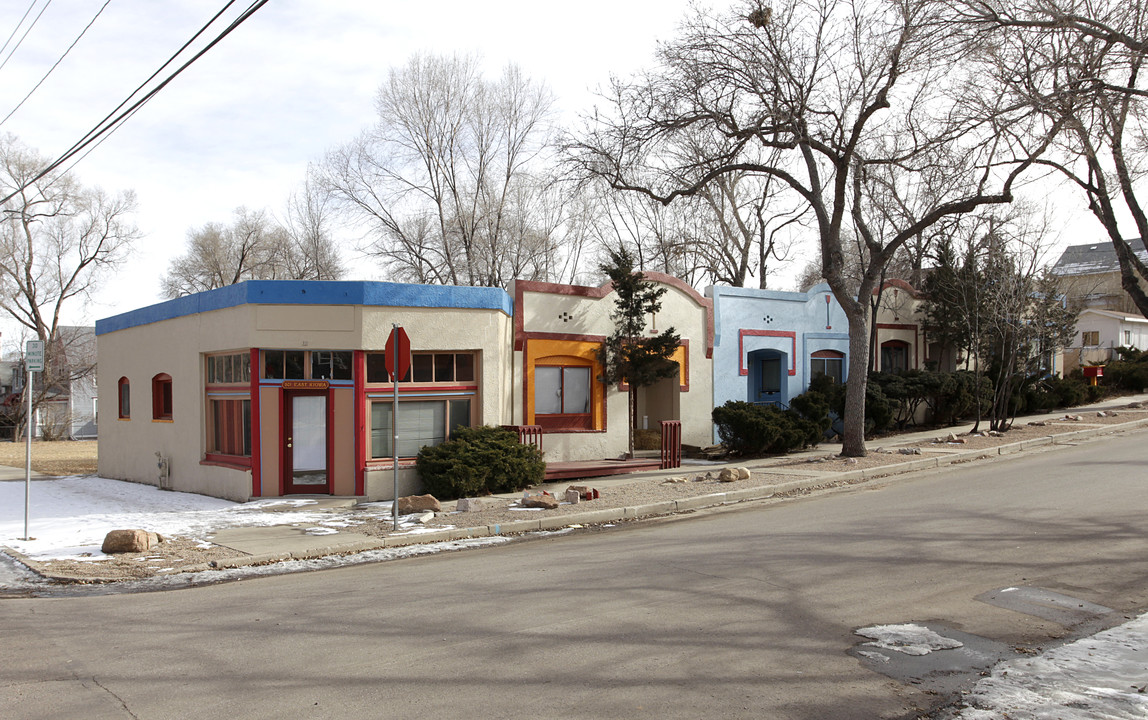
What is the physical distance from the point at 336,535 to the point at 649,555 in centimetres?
473

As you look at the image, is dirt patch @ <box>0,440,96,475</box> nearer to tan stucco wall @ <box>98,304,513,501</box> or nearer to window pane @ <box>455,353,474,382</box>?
tan stucco wall @ <box>98,304,513,501</box>

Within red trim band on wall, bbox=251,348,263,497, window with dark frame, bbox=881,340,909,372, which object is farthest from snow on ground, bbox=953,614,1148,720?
window with dark frame, bbox=881,340,909,372

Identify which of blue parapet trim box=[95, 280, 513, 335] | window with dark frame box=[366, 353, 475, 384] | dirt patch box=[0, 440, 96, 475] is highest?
blue parapet trim box=[95, 280, 513, 335]

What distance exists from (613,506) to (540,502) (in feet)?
3.91

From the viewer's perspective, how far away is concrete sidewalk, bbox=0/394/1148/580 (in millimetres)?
10938

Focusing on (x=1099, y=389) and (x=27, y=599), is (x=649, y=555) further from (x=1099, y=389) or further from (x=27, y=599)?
(x=1099, y=389)

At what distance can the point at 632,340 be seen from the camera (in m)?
19.8

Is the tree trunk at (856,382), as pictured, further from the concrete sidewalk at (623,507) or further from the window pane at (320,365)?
the window pane at (320,365)

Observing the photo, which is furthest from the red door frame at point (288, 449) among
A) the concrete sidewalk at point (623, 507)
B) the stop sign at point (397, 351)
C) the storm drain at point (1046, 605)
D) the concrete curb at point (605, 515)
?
the storm drain at point (1046, 605)

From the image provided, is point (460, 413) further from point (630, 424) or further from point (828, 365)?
point (828, 365)

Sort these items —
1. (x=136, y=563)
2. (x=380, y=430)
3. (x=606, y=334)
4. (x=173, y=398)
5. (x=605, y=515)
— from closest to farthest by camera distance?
(x=136, y=563) < (x=605, y=515) < (x=380, y=430) < (x=173, y=398) < (x=606, y=334)

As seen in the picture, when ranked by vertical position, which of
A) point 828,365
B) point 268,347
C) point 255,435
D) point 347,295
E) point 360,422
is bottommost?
point 255,435

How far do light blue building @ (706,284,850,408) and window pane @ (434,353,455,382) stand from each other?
8552 mm

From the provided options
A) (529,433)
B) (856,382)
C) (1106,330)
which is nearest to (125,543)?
(529,433)
